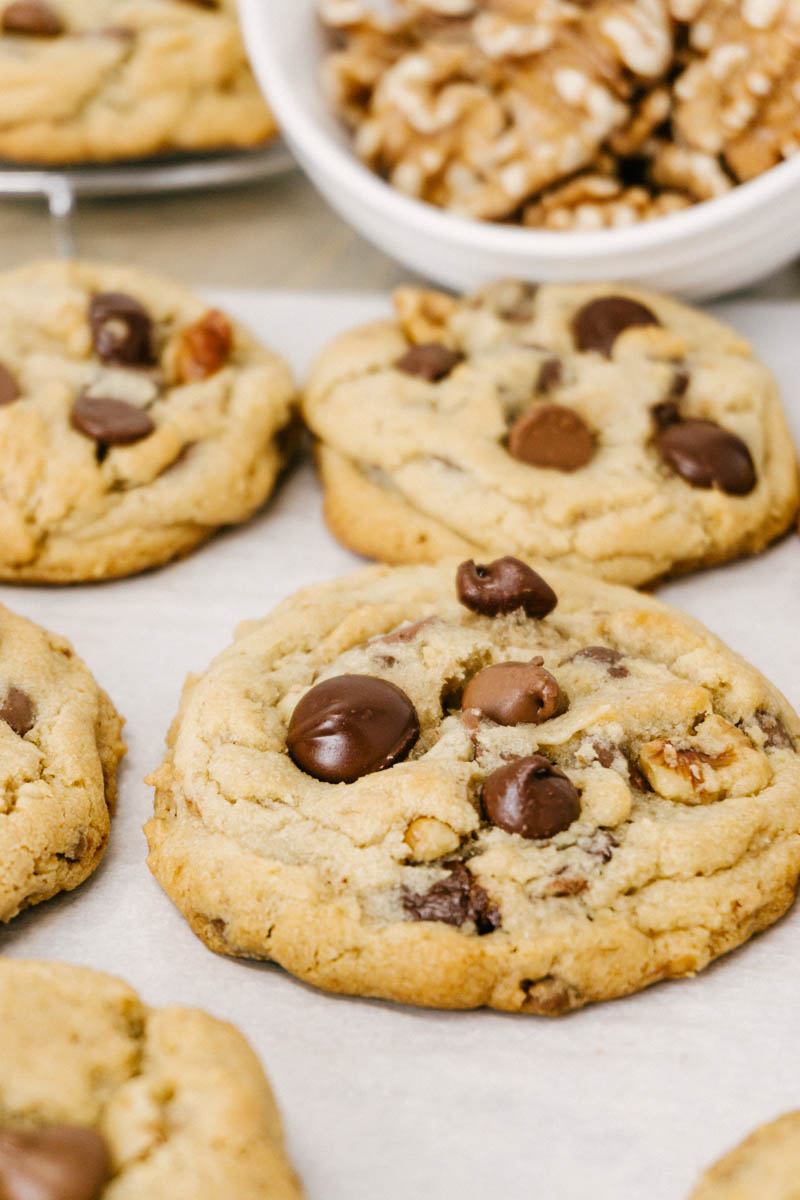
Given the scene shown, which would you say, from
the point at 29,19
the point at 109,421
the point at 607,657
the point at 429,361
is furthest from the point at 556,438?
the point at 29,19

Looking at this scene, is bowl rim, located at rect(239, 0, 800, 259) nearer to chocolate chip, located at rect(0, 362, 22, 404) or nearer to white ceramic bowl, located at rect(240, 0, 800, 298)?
white ceramic bowl, located at rect(240, 0, 800, 298)

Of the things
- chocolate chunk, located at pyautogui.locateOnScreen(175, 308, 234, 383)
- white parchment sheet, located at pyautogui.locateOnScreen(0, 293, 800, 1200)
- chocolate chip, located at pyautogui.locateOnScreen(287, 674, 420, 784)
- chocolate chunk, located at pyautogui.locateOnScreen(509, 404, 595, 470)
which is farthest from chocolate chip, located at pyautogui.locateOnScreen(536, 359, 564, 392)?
white parchment sheet, located at pyautogui.locateOnScreen(0, 293, 800, 1200)

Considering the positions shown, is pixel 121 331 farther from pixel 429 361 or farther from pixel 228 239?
pixel 228 239

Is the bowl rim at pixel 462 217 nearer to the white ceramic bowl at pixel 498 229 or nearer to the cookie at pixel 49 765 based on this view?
the white ceramic bowl at pixel 498 229

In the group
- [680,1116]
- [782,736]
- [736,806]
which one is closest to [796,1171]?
[680,1116]

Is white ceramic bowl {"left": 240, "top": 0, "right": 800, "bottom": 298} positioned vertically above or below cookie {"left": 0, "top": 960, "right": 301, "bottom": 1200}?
above

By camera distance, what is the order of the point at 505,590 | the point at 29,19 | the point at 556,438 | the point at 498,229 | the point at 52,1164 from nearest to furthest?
the point at 52,1164 → the point at 505,590 → the point at 556,438 → the point at 498,229 → the point at 29,19

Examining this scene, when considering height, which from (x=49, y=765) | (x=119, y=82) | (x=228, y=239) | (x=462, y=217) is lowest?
(x=228, y=239)
